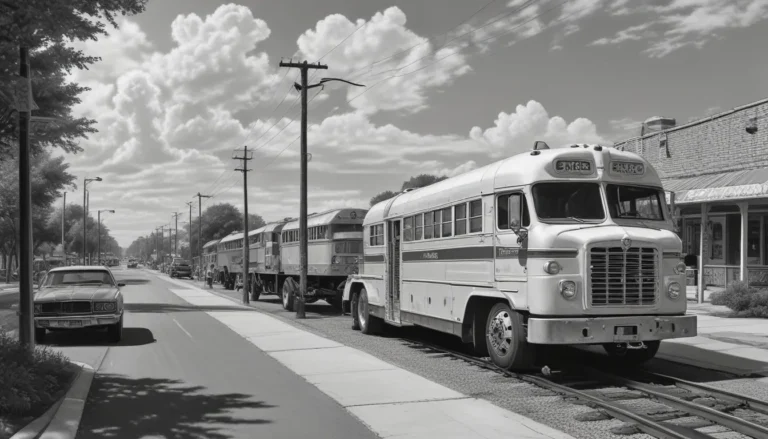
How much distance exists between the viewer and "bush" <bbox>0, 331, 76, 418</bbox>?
277 inches

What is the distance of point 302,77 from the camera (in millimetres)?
24453

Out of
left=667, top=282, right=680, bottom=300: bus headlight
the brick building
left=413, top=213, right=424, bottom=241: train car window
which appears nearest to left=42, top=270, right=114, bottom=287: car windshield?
left=413, top=213, right=424, bottom=241: train car window

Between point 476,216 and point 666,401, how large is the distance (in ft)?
13.5

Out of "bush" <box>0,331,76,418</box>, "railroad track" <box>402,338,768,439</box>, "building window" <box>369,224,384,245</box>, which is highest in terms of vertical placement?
"building window" <box>369,224,384,245</box>

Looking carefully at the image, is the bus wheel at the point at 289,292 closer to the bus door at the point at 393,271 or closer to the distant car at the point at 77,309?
the bus door at the point at 393,271

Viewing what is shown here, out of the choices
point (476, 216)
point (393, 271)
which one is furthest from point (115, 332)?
point (476, 216)

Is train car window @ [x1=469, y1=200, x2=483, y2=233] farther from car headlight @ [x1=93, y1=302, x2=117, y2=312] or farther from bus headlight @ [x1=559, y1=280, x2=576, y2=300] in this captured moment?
car headlight @ [x1=93, y1=302, x2=117, y2=312]

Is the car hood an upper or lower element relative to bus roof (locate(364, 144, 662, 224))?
lower

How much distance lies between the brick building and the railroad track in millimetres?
12108

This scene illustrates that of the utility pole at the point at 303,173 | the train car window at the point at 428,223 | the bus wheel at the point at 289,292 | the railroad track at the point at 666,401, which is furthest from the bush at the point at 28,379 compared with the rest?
the bus wheel at the point at 289,292

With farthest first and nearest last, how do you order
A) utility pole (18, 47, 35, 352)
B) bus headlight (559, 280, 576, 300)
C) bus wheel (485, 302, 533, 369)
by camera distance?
utility pole (18, 47, 35, 352), bus wheel (485, 302, 533, 369), bus headlight (559, 280, 576, 300)

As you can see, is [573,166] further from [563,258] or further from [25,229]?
[25,229]

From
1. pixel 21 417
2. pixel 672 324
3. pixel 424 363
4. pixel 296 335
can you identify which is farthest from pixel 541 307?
pixel 296 335

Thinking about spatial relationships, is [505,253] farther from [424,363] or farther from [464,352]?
[464,352]
